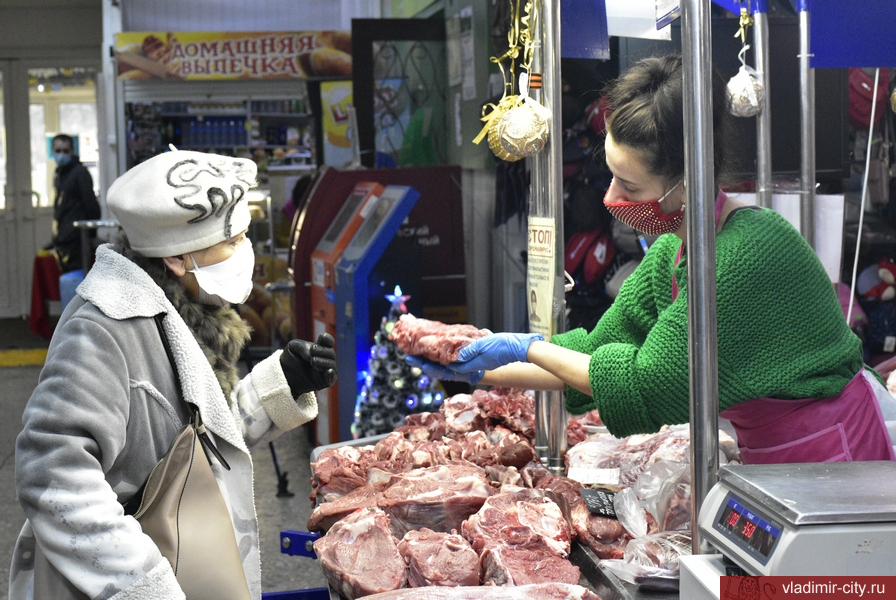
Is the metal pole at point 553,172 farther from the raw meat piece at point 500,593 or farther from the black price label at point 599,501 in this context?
the raw meat piece at point 500,593

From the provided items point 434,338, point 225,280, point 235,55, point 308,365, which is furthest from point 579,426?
point 235,55

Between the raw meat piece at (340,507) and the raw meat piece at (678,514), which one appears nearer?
the raw meat piece at (678,514)

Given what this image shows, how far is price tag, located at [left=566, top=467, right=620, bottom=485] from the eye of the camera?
2.45 meters

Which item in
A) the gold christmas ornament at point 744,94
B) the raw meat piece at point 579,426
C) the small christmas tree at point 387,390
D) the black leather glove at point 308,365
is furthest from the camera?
the small christmas tree at point 387,390

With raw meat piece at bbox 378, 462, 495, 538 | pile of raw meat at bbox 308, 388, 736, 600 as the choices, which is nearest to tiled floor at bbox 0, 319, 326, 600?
pile of raw meat at bbox 308, 388, 736, 600

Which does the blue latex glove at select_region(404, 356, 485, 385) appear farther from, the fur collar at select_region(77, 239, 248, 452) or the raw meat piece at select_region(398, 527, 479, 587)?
the fur collar at select_region(77, 239, 248, 452)

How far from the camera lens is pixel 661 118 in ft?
6.66

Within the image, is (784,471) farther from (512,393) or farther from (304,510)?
(304,510)

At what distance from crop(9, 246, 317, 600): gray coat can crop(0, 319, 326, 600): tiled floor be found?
2.71 meters

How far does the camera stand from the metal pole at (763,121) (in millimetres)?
3434

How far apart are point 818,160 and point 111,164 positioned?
7.90m

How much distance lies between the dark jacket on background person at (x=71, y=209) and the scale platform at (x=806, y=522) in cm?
1040

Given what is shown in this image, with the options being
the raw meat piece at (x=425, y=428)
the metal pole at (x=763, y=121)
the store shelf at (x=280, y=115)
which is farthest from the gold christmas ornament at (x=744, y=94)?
the store shelf at (x=280, y=115)

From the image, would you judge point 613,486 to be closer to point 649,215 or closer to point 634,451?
point 634,451
